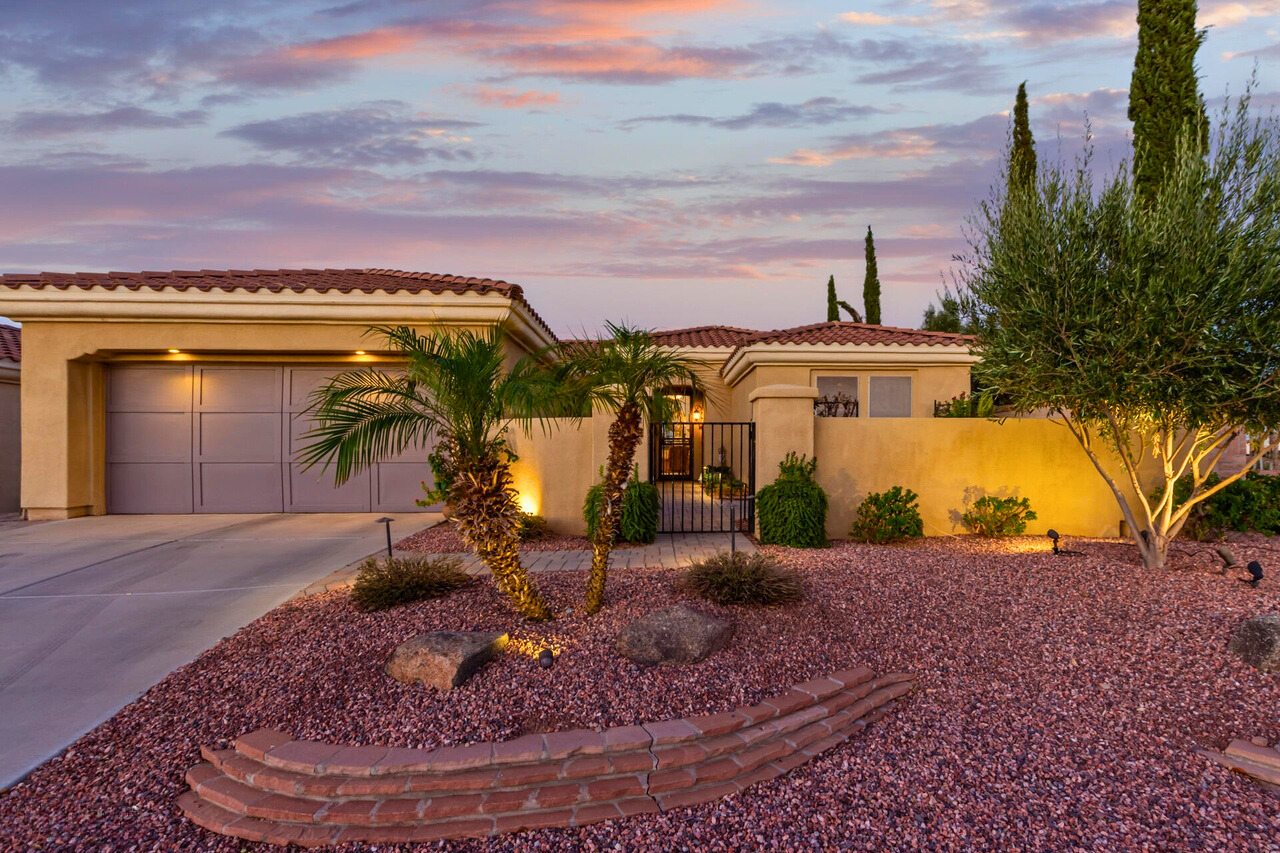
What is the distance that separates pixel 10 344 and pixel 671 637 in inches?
667

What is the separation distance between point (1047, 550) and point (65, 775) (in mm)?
8909

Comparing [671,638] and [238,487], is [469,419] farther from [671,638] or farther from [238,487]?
[238,487]

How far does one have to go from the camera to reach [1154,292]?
17.6 feet

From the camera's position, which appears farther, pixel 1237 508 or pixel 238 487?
pixel 238 487

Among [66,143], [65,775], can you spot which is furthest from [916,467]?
[66,143]

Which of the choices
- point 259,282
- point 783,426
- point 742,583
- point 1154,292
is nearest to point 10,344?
point 259,282

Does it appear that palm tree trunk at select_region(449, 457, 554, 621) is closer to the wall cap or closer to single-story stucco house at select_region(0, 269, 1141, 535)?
single-story stucco house at select_region(0, 269, 1141, 535)

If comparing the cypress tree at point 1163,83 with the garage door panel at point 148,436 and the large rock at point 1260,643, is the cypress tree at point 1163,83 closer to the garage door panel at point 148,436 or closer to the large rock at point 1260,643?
the large rock at point 1260,643

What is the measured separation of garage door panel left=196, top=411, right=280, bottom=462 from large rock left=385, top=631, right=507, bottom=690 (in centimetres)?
898

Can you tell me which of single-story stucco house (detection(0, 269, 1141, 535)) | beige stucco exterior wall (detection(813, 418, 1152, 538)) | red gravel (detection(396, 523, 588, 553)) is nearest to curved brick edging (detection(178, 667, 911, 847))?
red gravel (detection(396, 523, 588, 553))

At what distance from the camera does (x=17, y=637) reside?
4.73 meters

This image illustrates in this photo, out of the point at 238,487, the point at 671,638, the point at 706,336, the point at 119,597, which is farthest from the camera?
the point at 706,336

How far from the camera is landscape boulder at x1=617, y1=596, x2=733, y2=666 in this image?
12.8ft

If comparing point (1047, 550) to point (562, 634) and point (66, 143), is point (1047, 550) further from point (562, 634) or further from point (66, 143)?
point (66, 143)
